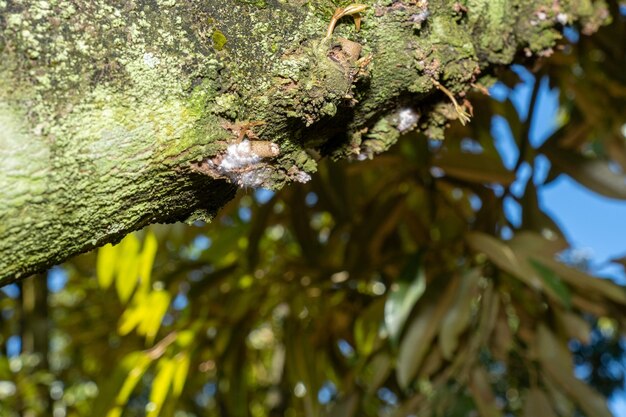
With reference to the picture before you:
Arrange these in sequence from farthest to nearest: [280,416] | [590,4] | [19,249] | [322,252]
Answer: [280,416] < [322,252] < [590,4] < [19,249]

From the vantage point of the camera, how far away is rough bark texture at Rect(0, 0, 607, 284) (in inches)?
10.2

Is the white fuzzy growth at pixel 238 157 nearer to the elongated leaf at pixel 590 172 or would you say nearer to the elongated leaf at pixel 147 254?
the elongated leaf at pixel 147 254

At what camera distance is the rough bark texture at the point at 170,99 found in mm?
259

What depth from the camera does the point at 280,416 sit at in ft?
4.21

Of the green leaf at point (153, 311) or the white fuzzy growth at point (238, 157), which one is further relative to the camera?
the green leaf at point (153, 311)

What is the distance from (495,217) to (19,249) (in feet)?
2.64

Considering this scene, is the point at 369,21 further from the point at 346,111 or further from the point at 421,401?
the point at 421,401

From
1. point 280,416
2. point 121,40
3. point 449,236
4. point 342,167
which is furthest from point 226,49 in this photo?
point 280,416

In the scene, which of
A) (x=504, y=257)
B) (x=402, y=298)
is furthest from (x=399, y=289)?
(x=504, y=257)

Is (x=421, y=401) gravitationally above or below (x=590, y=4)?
below

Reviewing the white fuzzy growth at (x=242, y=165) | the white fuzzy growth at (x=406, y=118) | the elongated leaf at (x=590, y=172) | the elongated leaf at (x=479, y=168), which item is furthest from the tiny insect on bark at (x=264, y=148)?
the elongated leaf at (x=590, y=172)

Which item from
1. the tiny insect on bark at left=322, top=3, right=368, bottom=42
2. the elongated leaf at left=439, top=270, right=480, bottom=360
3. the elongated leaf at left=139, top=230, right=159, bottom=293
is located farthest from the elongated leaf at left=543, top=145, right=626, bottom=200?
the tiny insect on bark at left=322, top=3, right=368, bottom=42

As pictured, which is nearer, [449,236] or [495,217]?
[495,217]

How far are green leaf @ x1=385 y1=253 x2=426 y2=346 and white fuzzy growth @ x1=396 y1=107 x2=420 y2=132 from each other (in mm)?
378
